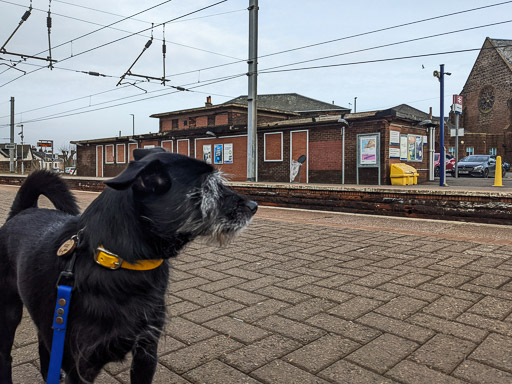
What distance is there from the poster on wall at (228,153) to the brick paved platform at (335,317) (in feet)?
62.8

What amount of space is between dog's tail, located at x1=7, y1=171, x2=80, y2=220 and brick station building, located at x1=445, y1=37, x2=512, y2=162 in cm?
4932

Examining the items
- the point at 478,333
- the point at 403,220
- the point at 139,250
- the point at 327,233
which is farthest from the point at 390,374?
the point at 403,220

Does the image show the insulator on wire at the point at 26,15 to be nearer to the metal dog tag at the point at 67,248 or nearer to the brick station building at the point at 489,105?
the metal dog tag at the point at 67,248

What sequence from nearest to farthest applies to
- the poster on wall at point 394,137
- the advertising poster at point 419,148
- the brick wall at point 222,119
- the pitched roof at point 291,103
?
the poster on wall at point 394,137 → the advertising poster at point 419,148 → the brick wall at point 222,119 → the pitched roof at point 291,103

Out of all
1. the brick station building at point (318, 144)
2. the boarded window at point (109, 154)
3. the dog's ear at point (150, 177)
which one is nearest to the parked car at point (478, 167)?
the brick station building at point (318, 144)

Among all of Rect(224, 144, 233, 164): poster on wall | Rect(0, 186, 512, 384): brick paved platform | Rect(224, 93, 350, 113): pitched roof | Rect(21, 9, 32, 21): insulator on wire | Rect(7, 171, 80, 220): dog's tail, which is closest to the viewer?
Rect(7, 171, 80, 220): dog's tail

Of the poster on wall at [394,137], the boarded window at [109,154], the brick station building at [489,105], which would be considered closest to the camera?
the poster on wall at [394,137]

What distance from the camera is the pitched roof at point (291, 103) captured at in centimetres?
4541

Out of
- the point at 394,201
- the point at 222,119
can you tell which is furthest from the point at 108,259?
the point at 222,119

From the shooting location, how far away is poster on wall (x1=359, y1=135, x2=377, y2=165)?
1920cm

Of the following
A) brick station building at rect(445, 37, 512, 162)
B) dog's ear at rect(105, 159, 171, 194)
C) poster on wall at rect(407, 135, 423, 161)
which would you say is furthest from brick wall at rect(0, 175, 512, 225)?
brick station building at rect(445, 37, 512, 162)

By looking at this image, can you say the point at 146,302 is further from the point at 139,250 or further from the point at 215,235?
the point at 215,235

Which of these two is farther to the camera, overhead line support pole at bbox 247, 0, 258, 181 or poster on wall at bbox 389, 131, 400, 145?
poster on wall at bbox 389, 131, 400, 145

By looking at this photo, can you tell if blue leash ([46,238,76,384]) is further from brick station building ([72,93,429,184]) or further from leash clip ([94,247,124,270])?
brick station building ([72,93,429,184])
